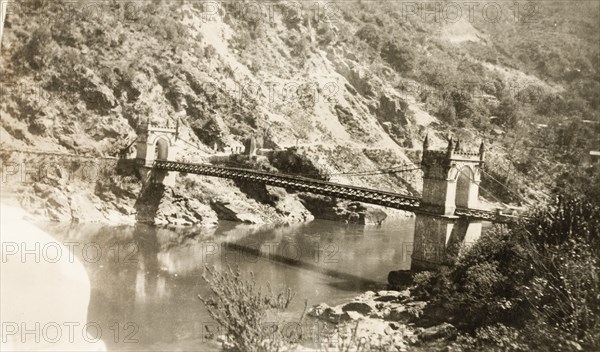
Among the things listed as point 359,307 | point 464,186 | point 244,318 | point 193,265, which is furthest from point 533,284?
point 193,265

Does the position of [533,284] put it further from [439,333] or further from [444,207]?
[444,207]

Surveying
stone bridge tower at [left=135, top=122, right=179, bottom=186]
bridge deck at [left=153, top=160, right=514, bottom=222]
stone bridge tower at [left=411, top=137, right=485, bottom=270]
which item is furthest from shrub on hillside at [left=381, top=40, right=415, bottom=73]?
stone bridge tower at [left=411, top=137, right=485, bottom=270]

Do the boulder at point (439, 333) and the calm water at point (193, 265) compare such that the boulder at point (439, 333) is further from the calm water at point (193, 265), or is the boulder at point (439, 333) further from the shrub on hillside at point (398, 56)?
the shrub on hillside at point (398, 56)

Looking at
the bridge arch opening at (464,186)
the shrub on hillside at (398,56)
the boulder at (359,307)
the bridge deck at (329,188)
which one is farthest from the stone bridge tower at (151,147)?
the shrub on hillside at (398,56)

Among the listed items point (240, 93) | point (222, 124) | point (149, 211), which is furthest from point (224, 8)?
point (149, 211)

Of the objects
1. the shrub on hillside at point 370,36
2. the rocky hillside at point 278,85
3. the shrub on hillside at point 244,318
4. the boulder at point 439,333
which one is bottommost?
the boulder at point 439,333

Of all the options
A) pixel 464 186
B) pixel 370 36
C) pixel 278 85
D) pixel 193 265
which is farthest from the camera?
pixel 370 36

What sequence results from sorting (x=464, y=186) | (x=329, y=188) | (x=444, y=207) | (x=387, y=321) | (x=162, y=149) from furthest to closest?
(x=162, y=149), (x=329, y=188), (x=464, y=186), (x=444, y=207), (x=387, y=321)

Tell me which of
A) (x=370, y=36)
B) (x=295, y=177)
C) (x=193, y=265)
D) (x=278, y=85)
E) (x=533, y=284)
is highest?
(x=370, y=36)
